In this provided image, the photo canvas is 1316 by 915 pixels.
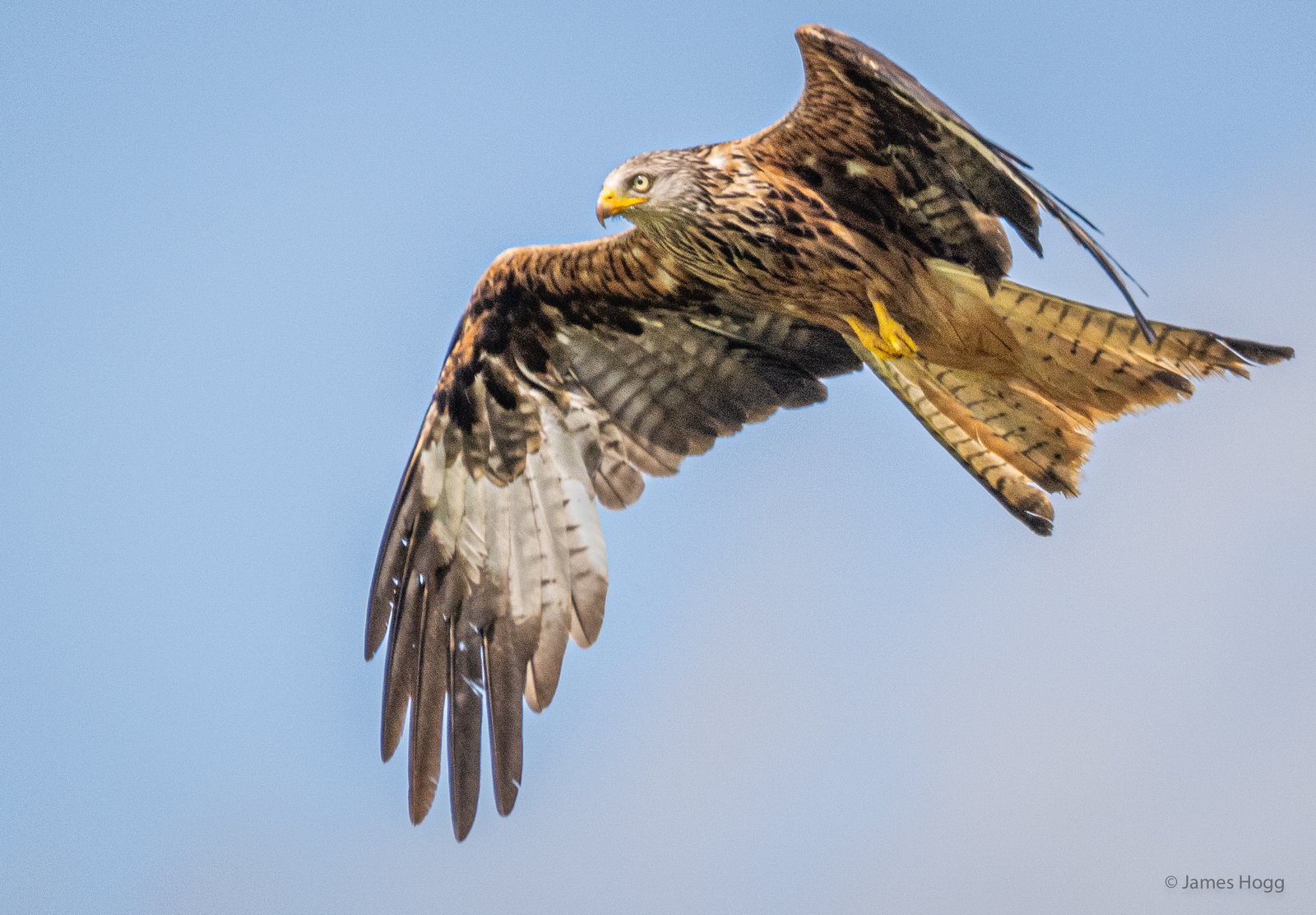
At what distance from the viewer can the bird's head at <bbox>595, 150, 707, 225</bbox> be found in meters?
8.36

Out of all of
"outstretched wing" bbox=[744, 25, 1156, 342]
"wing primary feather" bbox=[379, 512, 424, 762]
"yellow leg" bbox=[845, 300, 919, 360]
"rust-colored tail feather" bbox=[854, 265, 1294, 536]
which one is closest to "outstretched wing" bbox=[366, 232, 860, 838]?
"wing primary feather" bbox=[379, 512, 424, 762]

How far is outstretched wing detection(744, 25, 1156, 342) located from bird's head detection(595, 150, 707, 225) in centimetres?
37

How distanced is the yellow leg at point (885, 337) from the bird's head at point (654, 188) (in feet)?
3.64

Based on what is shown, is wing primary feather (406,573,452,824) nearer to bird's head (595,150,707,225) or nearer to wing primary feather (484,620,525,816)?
wing primary feather (484,620,525,816)

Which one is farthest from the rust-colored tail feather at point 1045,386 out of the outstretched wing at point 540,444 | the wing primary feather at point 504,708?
the wing primary feather at point 504,708

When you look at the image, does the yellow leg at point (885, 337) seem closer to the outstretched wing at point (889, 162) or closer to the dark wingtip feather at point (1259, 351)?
the outstretched wing at point (889, 162)

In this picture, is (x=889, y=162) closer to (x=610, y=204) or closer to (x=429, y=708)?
(x=610, y=204)

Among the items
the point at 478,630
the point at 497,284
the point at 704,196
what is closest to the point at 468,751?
the point at 478,630

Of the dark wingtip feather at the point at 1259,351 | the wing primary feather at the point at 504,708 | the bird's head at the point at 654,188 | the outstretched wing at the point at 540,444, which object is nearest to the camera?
the dark wingtip feather at the point at 1259,351

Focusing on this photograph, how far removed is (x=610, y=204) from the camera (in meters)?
8.43

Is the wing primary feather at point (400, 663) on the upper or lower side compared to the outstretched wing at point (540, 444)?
lower

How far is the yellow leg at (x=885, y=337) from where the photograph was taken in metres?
8.67

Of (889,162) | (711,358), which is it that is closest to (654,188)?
(889,162)

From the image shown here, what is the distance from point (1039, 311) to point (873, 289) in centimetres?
84
